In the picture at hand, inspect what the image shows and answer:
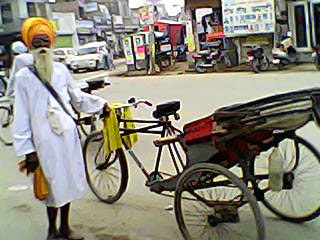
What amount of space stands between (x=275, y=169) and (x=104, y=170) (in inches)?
80.5

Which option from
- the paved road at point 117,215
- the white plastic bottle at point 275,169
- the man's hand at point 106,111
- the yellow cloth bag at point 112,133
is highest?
the man's hand at point 106,111

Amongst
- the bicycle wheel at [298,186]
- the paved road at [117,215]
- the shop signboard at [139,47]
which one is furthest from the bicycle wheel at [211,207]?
the shop signboard at [139,47]

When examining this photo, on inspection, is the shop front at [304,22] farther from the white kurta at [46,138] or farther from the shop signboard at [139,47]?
Answer: the white kurta at [46,138]

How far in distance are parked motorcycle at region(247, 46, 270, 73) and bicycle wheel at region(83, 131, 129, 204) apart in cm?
1362

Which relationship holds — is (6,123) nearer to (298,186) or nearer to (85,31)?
(298,186)

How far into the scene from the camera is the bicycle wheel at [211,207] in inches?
136

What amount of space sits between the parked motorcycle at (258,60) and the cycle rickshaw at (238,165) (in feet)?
45.0

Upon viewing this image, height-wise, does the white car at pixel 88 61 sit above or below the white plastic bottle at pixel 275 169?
below

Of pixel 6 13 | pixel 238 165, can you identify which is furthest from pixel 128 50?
pixel 238 165

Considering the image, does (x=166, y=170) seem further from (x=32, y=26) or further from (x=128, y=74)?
(x=128, y=74)

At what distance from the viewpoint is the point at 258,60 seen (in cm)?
1822

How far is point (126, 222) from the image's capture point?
4.59 meters

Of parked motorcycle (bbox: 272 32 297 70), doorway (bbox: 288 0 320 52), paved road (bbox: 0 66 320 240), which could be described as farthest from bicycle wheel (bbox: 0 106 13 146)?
doorway (bbox: 288 0 320 52)

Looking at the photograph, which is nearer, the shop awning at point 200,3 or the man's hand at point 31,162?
the man's hand at point 31,162
